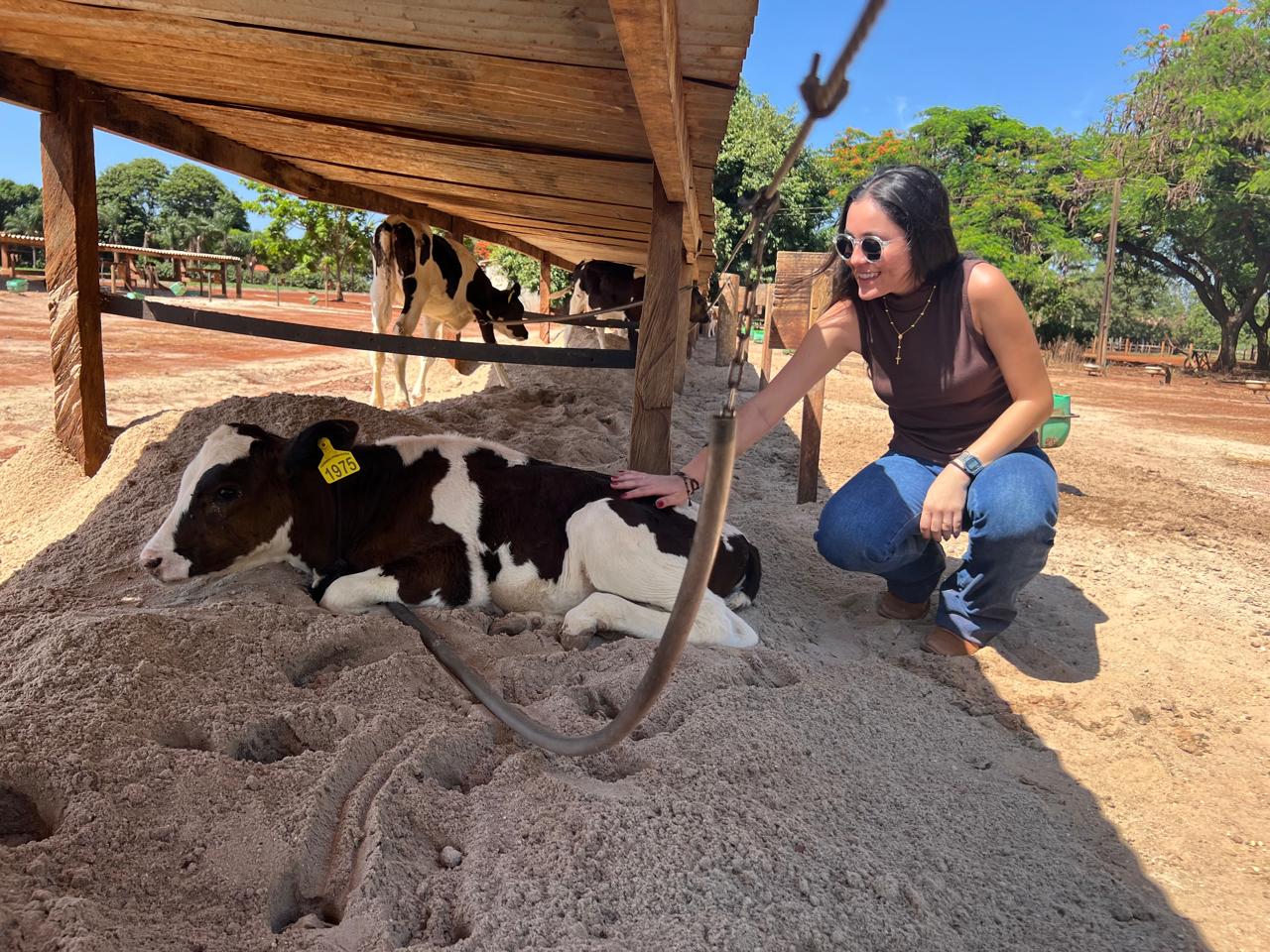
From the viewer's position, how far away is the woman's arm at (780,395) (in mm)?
3408

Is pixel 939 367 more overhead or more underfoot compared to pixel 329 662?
more overhead

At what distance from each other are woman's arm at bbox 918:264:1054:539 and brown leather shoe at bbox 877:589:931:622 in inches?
26.2

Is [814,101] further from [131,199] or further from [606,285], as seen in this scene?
[131,199]

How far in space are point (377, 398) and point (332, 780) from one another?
23.6 ft

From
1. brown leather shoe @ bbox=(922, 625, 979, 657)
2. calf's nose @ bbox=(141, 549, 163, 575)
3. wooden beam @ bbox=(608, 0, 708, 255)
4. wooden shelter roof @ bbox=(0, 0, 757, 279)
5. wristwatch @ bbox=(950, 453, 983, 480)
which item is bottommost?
brown leather shoe @ bbox=(922, 625, 979, 657)

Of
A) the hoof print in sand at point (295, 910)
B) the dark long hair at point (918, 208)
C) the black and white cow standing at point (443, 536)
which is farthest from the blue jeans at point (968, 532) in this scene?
the hoof print in sand at point (295, 910)

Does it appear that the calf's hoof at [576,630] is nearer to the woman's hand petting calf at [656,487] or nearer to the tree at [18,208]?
the woman's hand petting calf at [656,487]

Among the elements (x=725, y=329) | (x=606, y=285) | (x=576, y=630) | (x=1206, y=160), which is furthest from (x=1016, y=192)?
(x=576, y=630)

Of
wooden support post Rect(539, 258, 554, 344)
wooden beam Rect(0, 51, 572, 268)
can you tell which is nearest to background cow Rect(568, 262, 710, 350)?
wooden support post Rect(539, 258, 554, 344)

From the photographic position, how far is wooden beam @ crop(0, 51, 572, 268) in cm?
432

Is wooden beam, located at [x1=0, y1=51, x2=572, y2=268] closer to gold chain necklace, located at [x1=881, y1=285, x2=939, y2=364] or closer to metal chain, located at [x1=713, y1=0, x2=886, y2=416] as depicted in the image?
gold chain necklace, located at [x1=881, y1=285, x2=939, y2=364]

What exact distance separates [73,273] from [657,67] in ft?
14.0

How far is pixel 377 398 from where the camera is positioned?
881 cm

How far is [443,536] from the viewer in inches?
139
